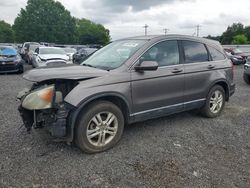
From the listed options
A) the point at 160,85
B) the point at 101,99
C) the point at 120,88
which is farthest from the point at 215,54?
the point at 101,99

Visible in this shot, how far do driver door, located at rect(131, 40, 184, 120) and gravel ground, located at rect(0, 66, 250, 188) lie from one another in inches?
18.3

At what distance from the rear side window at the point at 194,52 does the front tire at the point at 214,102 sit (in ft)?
2.33

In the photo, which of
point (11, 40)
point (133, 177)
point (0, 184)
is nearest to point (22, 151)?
point (0, 184)

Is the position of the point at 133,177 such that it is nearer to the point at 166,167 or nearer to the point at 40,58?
the point at 166,167

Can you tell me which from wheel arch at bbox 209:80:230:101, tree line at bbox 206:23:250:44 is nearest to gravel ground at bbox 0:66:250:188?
wheel arch at bbox 209:80:230:101

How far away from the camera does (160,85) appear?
13.5ft

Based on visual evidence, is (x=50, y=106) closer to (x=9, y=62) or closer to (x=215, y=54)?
(x=215, y=54)

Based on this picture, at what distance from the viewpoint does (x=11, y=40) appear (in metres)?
72.4

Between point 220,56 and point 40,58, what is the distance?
959 centimetres

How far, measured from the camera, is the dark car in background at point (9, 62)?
1165 centimetres

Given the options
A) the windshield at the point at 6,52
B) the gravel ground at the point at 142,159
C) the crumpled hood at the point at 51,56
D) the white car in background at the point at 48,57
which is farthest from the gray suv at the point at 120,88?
the windshield at the point at 6,52

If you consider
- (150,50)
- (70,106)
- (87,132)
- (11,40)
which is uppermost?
(11,40)

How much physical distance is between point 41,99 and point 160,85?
1.95m

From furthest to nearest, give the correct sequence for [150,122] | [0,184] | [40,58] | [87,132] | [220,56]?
[40,58], [220,56], [150,122], [87,132], [0,184]
